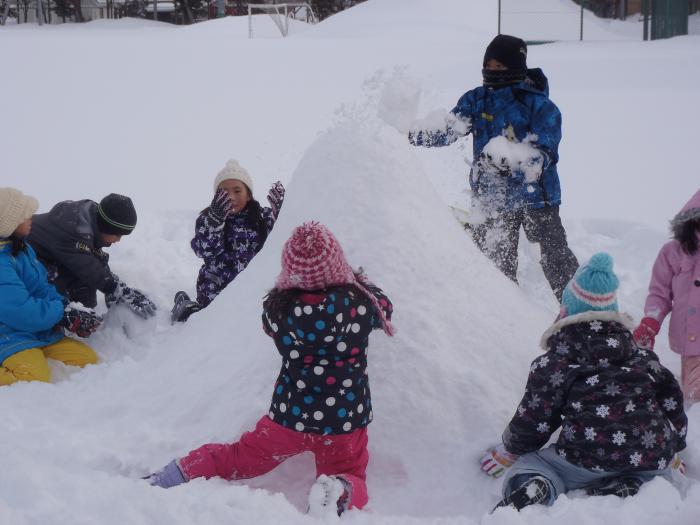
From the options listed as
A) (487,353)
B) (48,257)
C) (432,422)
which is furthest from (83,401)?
(487,353)

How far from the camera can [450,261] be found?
3.01 metres

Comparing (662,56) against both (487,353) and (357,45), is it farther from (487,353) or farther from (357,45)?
(487,353)

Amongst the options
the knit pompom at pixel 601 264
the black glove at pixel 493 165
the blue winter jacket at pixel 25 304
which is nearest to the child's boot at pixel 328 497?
the knit pompom at pixel 601 264

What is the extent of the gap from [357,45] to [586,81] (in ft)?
17.5

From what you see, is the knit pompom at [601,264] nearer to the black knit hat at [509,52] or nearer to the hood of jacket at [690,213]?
the hood of jacket at [690,213]

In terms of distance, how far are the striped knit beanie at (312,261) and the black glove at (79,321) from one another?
5.97ft

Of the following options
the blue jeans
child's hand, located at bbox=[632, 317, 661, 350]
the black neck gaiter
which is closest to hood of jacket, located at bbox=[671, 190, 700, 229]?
child's hand, located at bbox=[632, 317, 661, 350]

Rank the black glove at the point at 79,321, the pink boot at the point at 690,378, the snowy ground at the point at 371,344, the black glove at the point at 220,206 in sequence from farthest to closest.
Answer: the black glove at the point at 220,206 → the black glove at the point at 79,321 → the pink boot at the point at 690,378 → the snowy ground at the point at 371,344

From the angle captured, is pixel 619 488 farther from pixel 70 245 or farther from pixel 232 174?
pixel 70 245

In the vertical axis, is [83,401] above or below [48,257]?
below

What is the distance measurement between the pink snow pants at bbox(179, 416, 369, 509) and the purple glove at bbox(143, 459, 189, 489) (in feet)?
0.08

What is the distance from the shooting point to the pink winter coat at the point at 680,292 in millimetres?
3039

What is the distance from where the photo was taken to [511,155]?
144 inches

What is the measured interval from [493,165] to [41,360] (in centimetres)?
237
